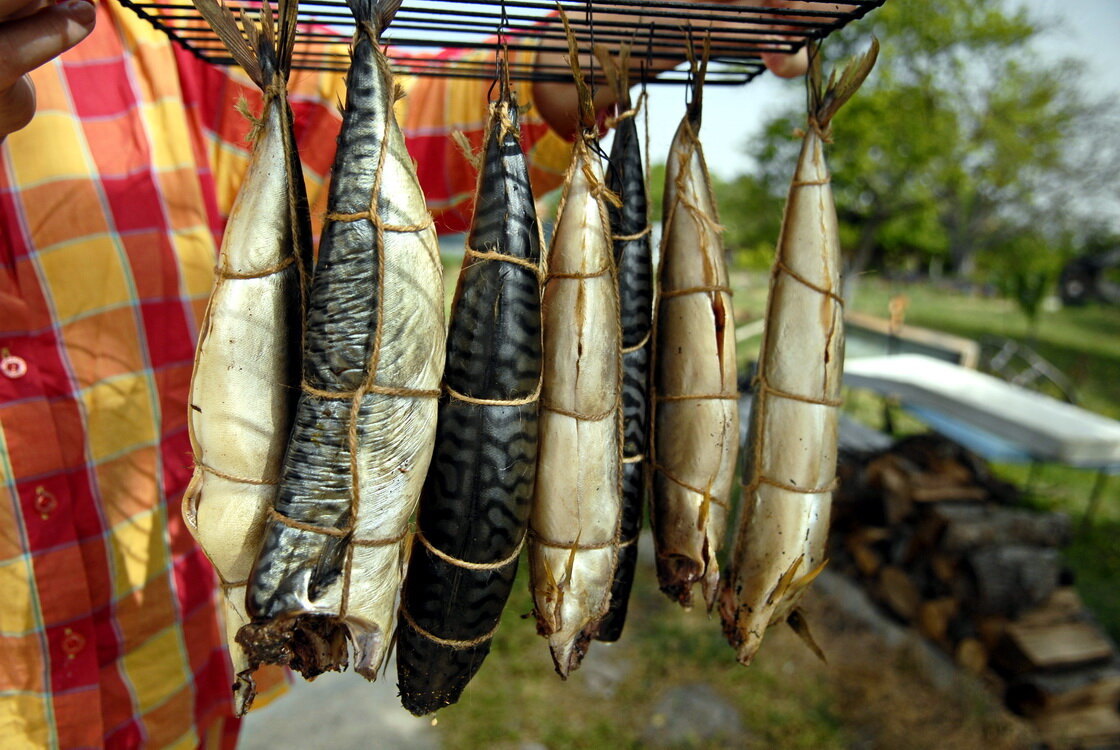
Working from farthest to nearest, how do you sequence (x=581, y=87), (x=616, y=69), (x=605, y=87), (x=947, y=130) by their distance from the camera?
(x=947, y=130) < (x=605, y=87) < (x=616, y=69) < (x=581, y=87)

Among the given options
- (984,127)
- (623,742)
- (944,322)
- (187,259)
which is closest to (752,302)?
(944,322)

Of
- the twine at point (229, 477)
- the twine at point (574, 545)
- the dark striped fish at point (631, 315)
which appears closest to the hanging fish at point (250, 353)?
the twine at point (229, 477)

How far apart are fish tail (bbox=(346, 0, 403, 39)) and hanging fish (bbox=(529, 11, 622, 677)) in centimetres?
28

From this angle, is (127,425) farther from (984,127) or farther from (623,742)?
(984,127)

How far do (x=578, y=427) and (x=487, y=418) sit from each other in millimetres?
156

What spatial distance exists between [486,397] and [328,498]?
9.8 inches

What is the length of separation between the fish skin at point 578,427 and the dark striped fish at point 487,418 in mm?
61

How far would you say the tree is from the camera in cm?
1280

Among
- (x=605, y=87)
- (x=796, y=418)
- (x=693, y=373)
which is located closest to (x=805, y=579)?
(x=796, y=418)

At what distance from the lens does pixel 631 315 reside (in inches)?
48.1

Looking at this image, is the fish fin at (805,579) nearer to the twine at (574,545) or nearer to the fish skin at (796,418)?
the fish skin at (796,418)

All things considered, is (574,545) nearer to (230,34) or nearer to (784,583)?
(784,583)

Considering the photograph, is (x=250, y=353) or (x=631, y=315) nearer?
(x=250, y=353)

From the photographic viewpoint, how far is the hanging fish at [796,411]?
1181 mm
